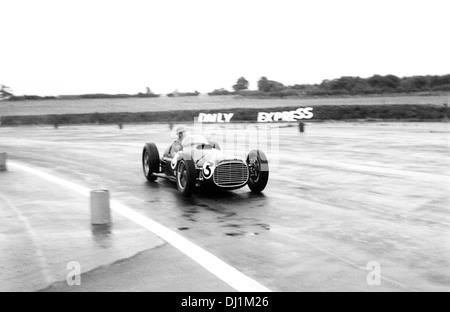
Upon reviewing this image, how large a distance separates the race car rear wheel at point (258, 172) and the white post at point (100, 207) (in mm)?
4236

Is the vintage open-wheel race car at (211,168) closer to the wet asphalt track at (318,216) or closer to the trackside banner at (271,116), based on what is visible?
the wet asphalt track at (318,216)

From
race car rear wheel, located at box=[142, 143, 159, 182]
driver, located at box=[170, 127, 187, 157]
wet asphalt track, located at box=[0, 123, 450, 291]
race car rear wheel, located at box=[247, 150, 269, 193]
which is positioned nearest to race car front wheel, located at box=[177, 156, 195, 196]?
wet asphalt track, located at box=[0, 123, 450, 291]

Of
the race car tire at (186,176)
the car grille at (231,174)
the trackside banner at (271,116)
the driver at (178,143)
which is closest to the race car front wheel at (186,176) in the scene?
the race car tire at (186,176)

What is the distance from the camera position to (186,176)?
42.1ft

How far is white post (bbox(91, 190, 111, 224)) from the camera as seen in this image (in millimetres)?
9930

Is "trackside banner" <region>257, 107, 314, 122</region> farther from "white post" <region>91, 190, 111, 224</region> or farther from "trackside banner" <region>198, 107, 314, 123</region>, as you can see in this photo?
"white post" <region>91, 190, 111, 224</region>

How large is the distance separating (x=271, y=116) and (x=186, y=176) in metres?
49.8

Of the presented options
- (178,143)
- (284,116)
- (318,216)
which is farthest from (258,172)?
(284,116)

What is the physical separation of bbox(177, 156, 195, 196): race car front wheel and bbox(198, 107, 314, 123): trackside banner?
47.6 meters

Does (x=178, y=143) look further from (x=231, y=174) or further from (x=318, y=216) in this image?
(x=318, y=216)

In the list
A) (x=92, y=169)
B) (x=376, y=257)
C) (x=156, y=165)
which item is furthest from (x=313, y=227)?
(x=92, y=169)
